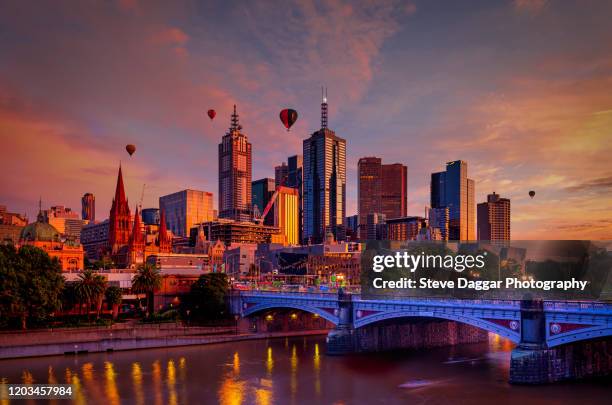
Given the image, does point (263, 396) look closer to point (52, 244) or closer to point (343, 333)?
point (343, 333)

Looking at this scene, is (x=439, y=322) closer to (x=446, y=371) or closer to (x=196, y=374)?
(x=446, y=371)

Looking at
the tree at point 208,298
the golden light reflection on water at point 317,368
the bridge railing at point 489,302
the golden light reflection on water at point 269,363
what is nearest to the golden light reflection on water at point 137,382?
the golden light reflection on water at point 269,363

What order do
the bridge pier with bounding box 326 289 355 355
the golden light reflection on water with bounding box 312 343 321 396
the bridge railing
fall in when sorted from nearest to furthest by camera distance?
the bridge railing
the golden light reflection on water with bounding box 312 343 321 396
the bridge pier with bounding box 326 289 355 355

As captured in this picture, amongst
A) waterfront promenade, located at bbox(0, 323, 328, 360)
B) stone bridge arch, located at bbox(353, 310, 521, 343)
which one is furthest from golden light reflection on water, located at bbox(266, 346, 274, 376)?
waterfront promenade, located at bbox(0, 323, 328, 360)

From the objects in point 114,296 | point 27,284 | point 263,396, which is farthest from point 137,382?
point 114,296

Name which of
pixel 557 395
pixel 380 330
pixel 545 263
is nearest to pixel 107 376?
pixel 380 330

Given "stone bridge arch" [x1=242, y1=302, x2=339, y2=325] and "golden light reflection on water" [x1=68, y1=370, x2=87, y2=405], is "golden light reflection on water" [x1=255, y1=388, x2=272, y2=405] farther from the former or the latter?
"stone bridge arch" [x1=242, y1=302, x2=339, y2=325]
